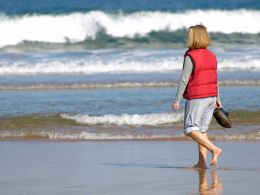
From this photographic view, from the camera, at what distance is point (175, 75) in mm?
19406

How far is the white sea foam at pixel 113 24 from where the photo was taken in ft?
104

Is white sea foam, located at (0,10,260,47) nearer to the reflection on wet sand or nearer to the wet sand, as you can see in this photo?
the wet sand

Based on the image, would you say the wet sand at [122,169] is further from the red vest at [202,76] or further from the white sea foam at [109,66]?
the white sea foam at [109,66]

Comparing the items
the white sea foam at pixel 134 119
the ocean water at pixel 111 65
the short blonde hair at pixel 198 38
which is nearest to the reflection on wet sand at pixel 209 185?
the short blonde hair at pixel 198 38

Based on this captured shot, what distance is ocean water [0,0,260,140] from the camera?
12453 millimetres

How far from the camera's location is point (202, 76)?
27.8ft

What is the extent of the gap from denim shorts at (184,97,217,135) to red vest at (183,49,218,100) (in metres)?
0.05

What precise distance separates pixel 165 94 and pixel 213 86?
270 inches

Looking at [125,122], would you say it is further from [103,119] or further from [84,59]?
[84,59]

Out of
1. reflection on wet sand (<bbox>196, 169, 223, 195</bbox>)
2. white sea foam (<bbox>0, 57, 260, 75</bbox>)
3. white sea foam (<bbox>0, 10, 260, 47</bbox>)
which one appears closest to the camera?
reflection on wet sand (<bbox>196, 169, 223, 195</bbox>)

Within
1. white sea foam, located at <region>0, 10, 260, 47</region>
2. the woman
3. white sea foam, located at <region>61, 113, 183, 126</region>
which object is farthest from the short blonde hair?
white sea foam, located at <region>0, 10, 260, 47</region>

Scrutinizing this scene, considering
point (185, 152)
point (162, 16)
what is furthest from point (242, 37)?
point (185, 152)

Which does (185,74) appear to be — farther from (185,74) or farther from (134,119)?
(134,119)

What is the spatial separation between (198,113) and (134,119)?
398cm
